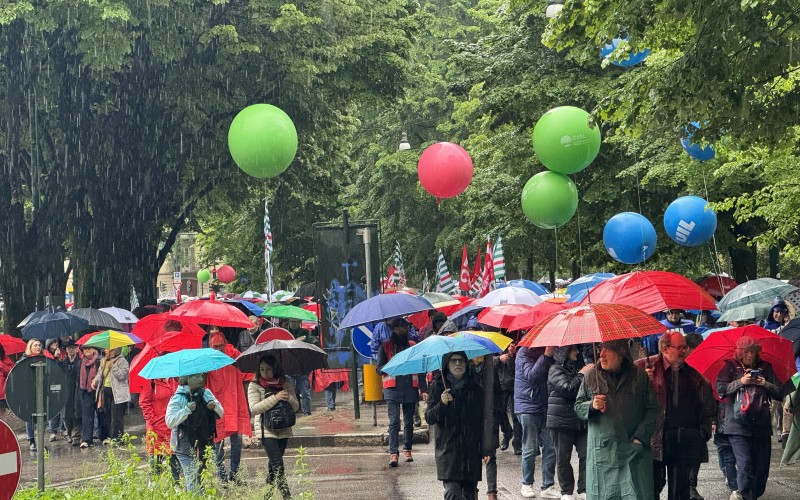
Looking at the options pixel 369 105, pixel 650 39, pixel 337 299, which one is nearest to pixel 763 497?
pixel 650 39

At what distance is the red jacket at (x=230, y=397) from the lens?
12.4 metres

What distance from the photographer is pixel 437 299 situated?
961 inches

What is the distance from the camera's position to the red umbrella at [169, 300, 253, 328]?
17.2 meters

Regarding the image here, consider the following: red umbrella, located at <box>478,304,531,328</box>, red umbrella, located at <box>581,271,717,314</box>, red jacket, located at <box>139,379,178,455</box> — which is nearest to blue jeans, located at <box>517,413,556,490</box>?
Answer: red umbrella, located at <box>581,271,717,314</box>

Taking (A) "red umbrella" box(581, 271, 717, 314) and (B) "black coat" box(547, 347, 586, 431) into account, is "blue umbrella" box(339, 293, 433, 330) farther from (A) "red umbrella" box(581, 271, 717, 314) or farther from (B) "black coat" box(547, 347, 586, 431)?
(B) "black coat" box(547, 347, 586, 431)

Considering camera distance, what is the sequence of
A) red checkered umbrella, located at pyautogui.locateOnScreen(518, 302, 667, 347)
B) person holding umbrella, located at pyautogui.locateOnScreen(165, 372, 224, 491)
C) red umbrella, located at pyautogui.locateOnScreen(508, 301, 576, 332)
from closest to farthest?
1. red checkered umbrella, located at pyautogui.locateOnScreen(518, 302, 667, 347)
2. person holding umbrella, located at pyautogui.locateOnScreen(165, 372, 224, 491)
3. red umbrella, located at pyautogui.locateOnScreen(508, 301, 576, 332)

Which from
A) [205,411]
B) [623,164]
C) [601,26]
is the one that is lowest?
[205,411]

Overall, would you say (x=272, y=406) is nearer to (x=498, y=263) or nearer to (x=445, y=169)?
Answer: (x=445, y=169)

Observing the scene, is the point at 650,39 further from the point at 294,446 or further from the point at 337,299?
the point at 337,299

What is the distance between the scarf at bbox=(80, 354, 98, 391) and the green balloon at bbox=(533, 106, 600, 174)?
327 inches

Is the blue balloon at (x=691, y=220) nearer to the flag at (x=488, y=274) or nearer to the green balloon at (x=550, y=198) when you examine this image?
the green balloon at (x=550, y=198)

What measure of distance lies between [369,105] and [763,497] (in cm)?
2068

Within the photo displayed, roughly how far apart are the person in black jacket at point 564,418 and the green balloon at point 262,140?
7.01 metres

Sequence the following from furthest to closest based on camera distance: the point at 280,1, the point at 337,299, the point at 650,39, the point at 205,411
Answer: the point at 280,1 → the point at 337,299 → the point at 650,39 → the point at 205,411
